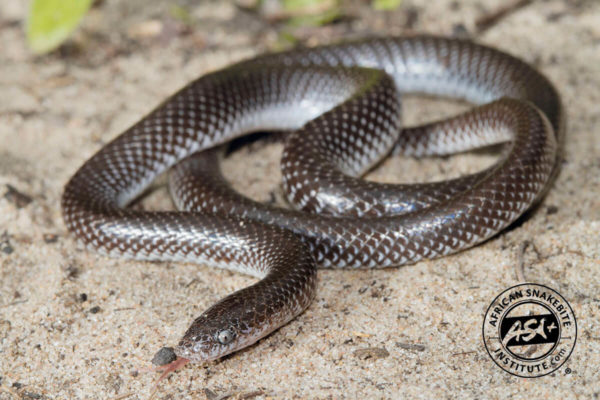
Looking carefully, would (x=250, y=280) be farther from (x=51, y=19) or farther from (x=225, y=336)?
(x=51, y=19)

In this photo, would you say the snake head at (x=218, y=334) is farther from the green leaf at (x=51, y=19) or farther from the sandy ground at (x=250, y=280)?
the green leaf at (x=51, y=19)

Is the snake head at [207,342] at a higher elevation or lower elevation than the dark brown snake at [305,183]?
lower

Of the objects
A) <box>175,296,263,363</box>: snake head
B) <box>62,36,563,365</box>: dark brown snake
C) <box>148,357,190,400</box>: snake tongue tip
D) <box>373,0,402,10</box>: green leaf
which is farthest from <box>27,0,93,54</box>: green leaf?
<box>148,357,190,400</box>: snake tongue tip

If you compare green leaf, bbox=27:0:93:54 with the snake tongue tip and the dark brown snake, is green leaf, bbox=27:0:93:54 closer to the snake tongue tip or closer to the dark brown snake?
the dark brown snake

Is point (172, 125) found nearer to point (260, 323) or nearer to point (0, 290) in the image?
point (0, 290)

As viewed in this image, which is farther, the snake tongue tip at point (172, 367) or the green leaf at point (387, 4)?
the green leaf at point (387, 4)

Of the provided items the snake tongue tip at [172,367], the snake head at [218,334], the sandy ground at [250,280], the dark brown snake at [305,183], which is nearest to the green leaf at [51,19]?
the sandy ground at [250,280]

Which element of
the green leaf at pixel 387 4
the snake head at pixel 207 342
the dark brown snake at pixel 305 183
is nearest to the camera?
the snake head at pixel 207 342
